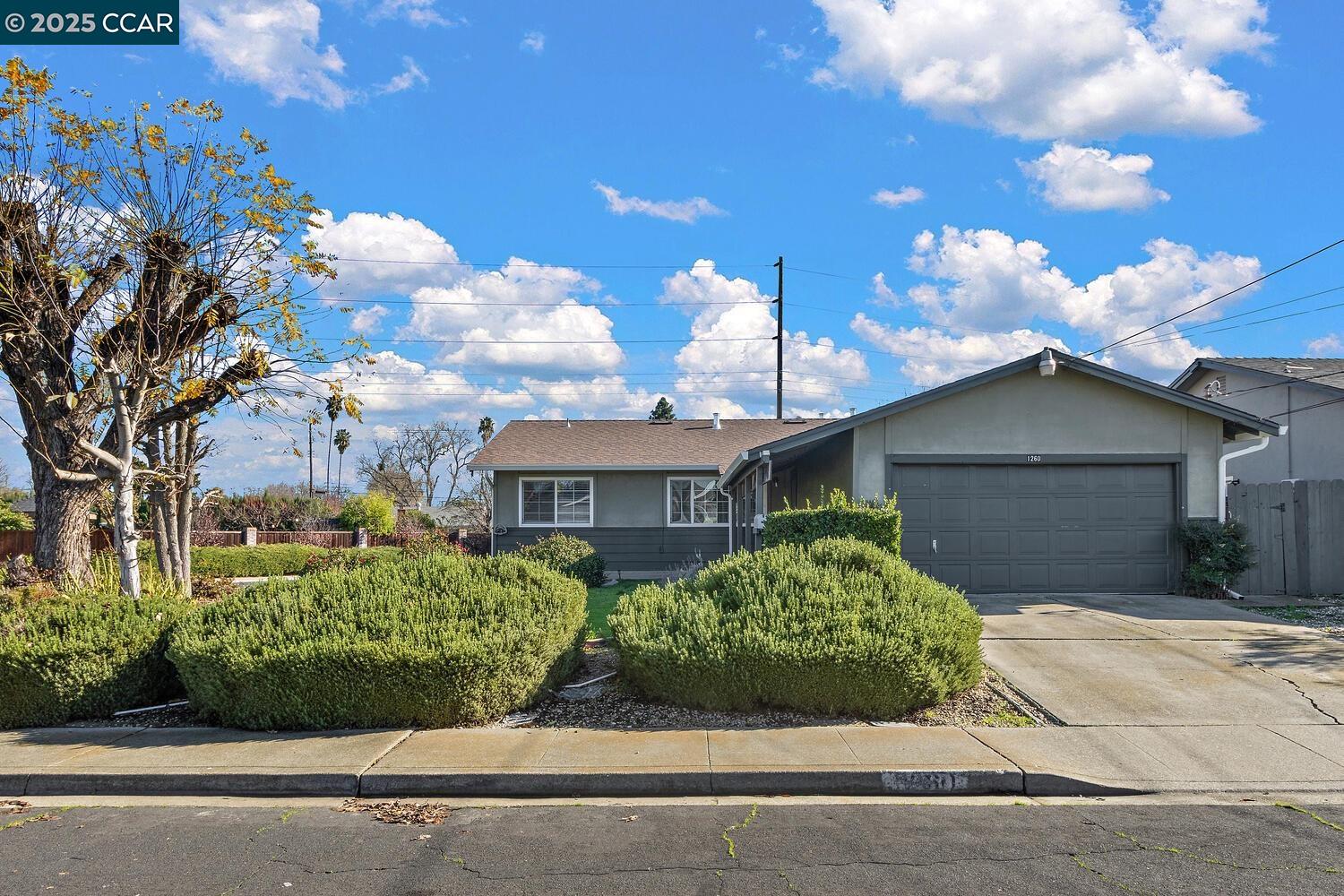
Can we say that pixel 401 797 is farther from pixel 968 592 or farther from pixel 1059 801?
pixel 968 592

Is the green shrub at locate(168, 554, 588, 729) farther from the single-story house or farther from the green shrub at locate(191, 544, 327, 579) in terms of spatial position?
the green shrub at locate(191, 544, 327, 579)

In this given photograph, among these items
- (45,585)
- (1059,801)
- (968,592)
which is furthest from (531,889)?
(968,592)

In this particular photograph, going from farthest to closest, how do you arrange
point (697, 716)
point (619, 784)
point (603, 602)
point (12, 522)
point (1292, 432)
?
point (12, 522) < point (1292, 432) < point (603, 602) < point (697, 716) < point (619, 784)

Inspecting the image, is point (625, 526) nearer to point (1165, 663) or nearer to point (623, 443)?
point (623, 443)

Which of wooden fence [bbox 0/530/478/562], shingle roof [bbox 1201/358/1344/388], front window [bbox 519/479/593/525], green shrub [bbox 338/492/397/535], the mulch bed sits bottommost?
the mulch bed

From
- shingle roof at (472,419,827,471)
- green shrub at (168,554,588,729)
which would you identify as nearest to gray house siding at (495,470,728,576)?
shingle roof at (472,419,827,471)

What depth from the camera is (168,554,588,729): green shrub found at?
23.9 feet

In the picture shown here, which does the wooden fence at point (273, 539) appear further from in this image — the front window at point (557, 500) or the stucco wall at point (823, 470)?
the stucco wall at point (823, 470)

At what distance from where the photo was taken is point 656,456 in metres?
22.8

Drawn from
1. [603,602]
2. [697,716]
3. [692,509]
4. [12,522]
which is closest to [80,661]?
[697,716]

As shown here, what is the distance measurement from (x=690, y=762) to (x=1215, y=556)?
10.4 metres

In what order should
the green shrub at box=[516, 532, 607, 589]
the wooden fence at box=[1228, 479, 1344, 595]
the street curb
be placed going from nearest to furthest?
the street curb < the wooden fence at box=[1228, 479, 1344, 595] < the green shrub at box=[516, 532, 607, 589]

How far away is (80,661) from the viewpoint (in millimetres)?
7816

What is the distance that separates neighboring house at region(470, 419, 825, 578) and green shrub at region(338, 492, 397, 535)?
A: 39.0 feet
